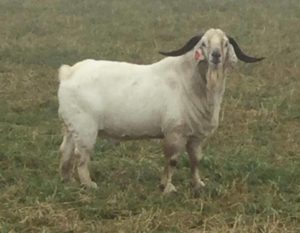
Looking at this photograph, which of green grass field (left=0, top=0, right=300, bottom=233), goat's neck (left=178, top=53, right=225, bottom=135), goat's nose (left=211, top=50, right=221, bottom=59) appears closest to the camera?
green grass field (left=0, top=0, right=300, bottom=233)

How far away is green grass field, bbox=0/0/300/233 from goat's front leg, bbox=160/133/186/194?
5.0 inches

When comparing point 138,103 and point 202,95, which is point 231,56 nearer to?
point 202,95

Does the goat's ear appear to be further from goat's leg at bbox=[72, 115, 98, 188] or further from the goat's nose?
goat's leg at bbox=[72, 115, 98, 188]

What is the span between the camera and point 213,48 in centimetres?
699

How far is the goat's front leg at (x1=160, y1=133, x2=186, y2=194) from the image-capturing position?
7.18m

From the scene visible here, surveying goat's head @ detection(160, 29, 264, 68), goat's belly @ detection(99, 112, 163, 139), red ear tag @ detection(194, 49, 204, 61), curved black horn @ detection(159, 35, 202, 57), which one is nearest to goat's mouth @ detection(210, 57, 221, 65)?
goat's head @ detection(160, 29, 264, 68)

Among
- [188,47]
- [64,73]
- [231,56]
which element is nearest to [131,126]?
[64,73]

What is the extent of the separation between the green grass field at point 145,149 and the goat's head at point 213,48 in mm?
1294

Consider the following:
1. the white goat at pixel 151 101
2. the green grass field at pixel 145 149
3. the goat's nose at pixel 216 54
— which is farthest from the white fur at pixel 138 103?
the green grass field at pixel 145 149

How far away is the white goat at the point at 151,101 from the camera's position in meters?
7.16

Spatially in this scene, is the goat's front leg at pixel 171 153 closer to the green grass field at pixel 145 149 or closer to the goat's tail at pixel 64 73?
the green grass field at pixel 145 149

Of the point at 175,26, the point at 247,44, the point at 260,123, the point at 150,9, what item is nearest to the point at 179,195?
the point at 260,123

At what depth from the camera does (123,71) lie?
7.37 metres

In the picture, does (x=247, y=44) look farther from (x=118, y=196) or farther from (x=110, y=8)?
(x=118, y=196)
